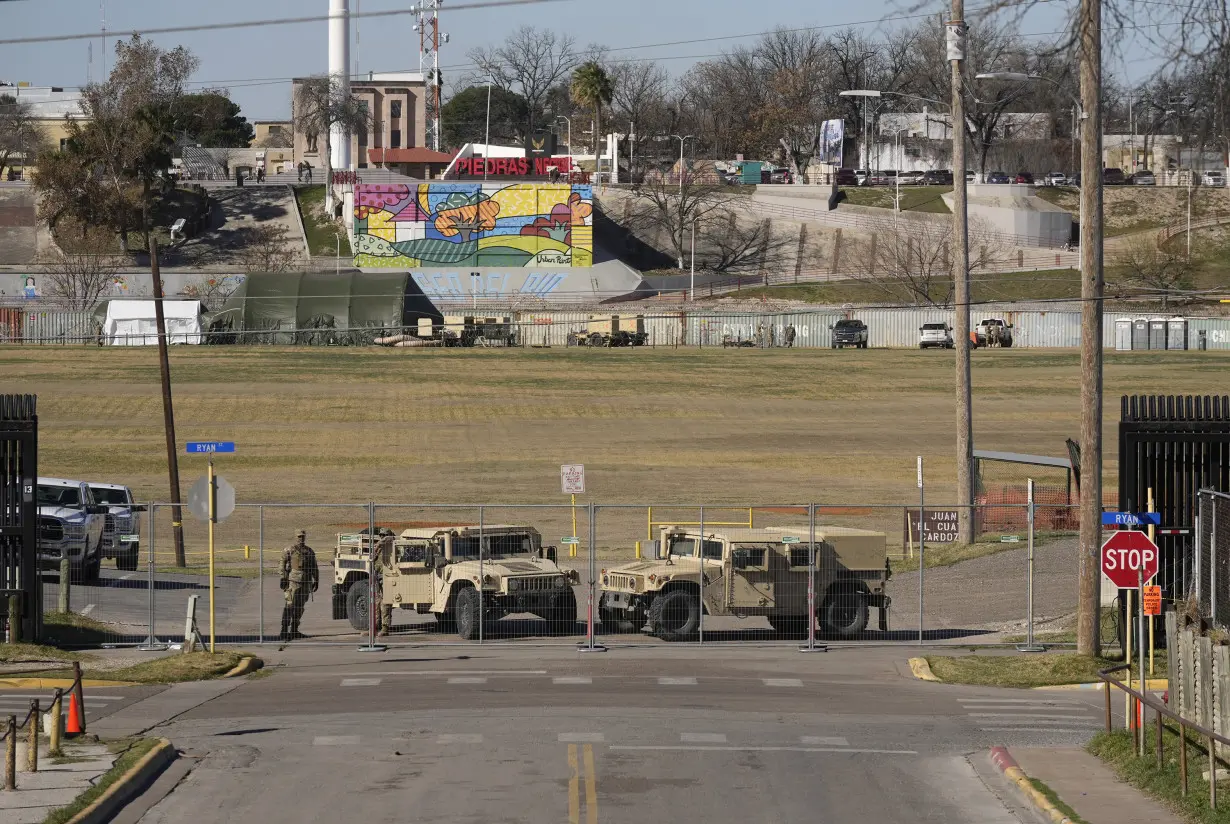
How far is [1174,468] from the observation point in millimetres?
24750

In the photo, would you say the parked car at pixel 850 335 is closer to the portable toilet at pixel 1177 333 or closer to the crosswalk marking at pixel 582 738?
the portable toilet at pixel 1177 333

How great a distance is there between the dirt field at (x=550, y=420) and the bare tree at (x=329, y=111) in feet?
209

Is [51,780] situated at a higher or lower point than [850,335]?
lower

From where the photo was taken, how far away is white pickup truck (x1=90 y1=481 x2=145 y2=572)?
33.6m

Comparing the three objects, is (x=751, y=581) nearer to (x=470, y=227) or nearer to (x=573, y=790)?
(x=573, y=790)

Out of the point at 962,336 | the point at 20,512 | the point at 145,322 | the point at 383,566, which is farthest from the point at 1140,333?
the point at 20,512

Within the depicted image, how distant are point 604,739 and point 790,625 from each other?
8905 mm

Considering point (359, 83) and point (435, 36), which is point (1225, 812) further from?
point (359, 83)

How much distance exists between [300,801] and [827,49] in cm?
18480

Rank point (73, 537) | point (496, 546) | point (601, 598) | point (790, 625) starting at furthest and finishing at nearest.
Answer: point (73, 537) < point (496, 546) < point (601, 598) < point (790, 625)

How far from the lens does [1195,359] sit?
3307 inches

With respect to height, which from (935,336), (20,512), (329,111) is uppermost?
(329,111)

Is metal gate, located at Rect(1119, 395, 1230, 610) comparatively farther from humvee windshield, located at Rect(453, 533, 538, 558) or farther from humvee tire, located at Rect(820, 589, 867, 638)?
humvee windshield, located at Rect(453, 533, 538, 558)

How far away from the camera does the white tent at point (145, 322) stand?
85.2 metres
